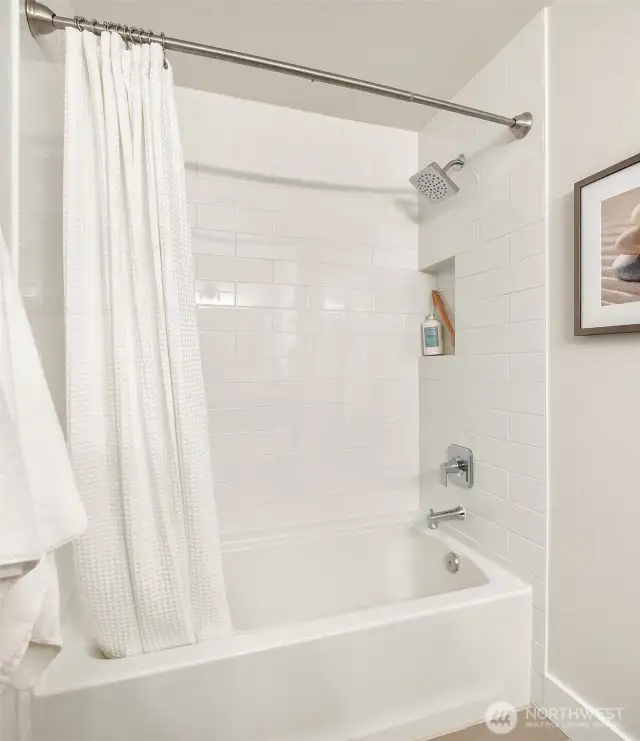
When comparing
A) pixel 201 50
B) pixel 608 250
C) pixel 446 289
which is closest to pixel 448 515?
pixel 446 289

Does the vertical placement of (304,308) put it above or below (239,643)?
above

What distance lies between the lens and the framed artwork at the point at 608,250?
3.75 ft

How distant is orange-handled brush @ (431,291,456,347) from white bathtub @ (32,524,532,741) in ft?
3.01

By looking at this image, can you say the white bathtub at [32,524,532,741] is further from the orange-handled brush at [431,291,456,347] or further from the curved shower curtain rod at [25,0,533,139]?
the curved shower curtain rod at [25,0,533,139]

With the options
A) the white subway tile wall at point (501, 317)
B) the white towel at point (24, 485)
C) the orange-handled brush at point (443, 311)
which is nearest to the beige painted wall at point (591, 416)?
the white subway tile wall at point (501, 317)

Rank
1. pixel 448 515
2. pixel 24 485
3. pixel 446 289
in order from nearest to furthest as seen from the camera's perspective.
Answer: pixel 24 485
pixel 448 515
pixel 446 289

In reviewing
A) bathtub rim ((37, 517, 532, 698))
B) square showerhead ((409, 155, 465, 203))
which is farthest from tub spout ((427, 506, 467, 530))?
square showerhead ((409, 155, 465, 203))

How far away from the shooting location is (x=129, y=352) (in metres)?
1.10

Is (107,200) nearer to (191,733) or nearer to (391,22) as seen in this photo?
(391,22)

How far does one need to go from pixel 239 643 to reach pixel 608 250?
142 centimetres

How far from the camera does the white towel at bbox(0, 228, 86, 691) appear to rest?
59 cm

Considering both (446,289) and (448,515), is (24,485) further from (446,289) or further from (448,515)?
(446,289)

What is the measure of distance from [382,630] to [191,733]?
21.2 inches

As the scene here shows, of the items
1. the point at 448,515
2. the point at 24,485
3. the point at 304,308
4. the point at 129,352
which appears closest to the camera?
the point at 24,485
